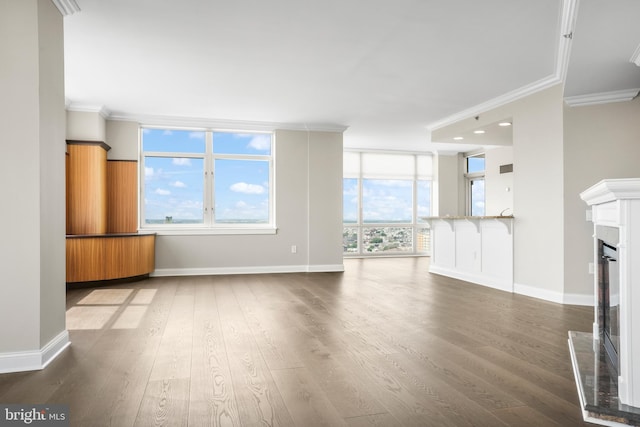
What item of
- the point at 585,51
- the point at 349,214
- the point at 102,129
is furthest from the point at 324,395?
the point at 349,214

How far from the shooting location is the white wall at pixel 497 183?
8695 mm

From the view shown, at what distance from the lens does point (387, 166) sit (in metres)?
10.3

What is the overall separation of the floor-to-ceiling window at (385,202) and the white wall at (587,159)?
5734 mm

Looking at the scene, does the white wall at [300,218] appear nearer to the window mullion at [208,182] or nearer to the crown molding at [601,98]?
the window mullion at [208,182]

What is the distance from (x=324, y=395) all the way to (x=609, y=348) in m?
1.81

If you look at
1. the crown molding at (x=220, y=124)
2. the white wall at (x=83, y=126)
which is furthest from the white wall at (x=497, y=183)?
the white wall at (x=83, y=126)

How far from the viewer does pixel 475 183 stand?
10172 mm

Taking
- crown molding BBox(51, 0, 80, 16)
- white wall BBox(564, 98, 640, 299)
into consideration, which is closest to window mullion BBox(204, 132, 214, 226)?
crown molding BBox(51, 0, 80, 16)

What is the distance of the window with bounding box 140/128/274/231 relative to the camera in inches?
277

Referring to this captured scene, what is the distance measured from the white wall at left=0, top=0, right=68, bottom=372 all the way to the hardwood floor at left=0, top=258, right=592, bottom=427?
0.27 m

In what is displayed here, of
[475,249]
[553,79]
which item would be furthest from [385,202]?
[553,79]

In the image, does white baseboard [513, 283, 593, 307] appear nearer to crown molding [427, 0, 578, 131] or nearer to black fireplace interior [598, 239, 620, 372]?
black fireplace interior [598, 239, 620, 372]

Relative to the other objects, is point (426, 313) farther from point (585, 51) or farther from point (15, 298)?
point (15, 298)

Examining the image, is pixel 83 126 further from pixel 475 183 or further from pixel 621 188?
pixel 475 183
